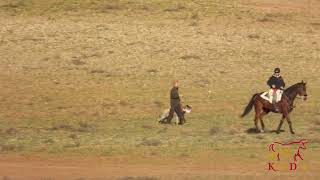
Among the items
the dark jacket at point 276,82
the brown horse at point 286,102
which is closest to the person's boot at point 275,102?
the brown horse at point 286,102

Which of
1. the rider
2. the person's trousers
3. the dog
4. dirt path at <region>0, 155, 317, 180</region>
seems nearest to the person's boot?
the rider

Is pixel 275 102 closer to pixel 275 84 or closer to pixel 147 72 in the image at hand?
→ pixel 275 84

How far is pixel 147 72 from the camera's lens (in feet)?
149

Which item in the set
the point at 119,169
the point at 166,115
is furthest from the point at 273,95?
the point at 119,169

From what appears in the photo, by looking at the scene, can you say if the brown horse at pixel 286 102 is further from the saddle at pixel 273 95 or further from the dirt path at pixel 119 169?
the dirt path at pixel 119 169

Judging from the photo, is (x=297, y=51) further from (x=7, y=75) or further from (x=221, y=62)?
(x=7, y=75)

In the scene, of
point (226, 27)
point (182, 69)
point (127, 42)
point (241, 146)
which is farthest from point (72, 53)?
point (241, 146)

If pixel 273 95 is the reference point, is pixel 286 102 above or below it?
below

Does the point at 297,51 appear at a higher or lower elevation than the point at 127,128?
higher

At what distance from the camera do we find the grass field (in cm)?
3105

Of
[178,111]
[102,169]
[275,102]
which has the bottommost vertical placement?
[102,169]

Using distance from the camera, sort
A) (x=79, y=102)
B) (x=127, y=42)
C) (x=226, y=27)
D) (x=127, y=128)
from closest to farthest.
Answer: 1. (x=127, y=128)
2. (x=79, y=102)
3. (x=127, y=42)
4. (x=226, y=27)

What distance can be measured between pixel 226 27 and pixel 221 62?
729cm

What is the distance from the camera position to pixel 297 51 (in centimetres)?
5031
